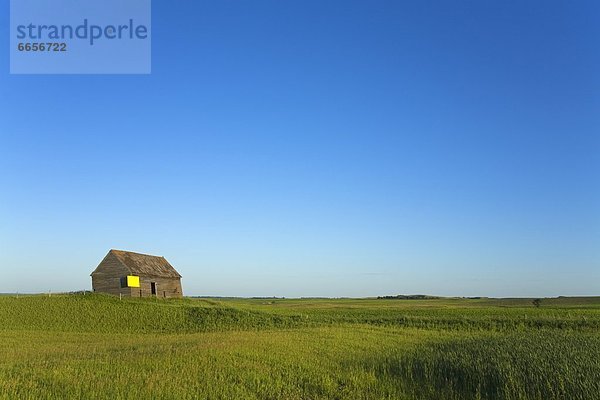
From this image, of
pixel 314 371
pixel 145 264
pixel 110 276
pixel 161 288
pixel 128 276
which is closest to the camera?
pixel 314 371

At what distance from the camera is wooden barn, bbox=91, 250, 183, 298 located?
64312 mm

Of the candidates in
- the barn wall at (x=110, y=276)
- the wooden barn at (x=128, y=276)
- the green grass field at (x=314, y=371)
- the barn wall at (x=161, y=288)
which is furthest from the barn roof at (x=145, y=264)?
the green grass field at (x=314, y=371)

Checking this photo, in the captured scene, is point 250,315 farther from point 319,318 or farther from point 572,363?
point 572,363

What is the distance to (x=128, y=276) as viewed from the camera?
63.9 metres

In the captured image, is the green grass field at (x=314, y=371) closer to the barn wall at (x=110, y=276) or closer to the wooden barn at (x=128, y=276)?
the wooden barn at (x=128, y=276)

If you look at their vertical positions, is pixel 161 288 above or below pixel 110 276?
below

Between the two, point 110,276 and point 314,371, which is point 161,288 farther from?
point 314,371

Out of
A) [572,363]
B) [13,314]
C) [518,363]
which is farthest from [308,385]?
[13,314]

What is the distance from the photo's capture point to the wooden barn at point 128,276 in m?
64.3

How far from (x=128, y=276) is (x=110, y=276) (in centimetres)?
322

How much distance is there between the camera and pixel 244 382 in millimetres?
15805

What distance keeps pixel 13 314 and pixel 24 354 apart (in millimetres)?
28527

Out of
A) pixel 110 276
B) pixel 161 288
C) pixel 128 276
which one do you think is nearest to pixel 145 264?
pixel 161 288

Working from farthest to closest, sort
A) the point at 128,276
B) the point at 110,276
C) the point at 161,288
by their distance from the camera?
the point at 161,288
the point at 110,276
the point at 128,276
